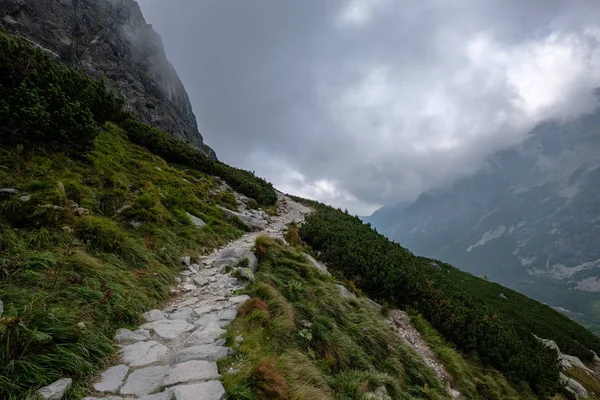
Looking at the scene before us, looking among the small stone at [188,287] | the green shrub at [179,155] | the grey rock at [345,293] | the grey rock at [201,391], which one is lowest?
the grey rock at [201,391]

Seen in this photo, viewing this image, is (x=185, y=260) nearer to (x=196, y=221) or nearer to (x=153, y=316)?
(x=153, y=316)

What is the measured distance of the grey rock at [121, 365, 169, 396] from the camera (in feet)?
12.9

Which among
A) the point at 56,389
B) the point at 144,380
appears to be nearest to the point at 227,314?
the point at 144,380

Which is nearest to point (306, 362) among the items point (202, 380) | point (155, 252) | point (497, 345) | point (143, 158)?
point (202, 380)

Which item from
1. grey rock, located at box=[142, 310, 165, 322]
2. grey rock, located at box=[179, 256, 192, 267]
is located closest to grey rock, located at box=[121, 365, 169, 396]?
grey rock, located at box=[142, 310, 165, 322]

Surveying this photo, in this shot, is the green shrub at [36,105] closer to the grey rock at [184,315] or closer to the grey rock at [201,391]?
the grey rock at [184,315]

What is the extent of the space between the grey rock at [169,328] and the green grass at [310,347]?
39.2 inches

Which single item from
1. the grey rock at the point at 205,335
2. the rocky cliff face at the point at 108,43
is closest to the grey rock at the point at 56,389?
the grey rock at the point at 205,335

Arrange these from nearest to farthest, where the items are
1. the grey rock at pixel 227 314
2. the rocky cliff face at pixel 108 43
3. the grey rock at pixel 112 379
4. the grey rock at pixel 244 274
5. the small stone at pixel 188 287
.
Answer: the grey rock at pixel 112 379, the grey rock at pixel 227 314, the small stone at pixel 188 287, the grey rock at pixel 244 274, the rocky cliff face at pixel 108 43

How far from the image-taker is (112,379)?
13.5 ft

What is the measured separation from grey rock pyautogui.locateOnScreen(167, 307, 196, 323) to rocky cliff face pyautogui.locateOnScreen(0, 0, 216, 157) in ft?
206

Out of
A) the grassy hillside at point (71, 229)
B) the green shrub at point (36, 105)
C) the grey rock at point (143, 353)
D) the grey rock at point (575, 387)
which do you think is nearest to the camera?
the grassy hillside at point (71, 229)

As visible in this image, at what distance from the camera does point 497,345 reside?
1195cm

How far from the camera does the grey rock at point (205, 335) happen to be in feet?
17.5
